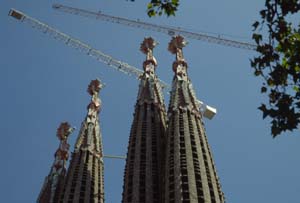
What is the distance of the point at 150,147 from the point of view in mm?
50094

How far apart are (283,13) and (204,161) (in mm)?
34476

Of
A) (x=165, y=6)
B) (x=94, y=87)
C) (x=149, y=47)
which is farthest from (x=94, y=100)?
(x=165, y=6)

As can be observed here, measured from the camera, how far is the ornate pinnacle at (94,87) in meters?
72.6

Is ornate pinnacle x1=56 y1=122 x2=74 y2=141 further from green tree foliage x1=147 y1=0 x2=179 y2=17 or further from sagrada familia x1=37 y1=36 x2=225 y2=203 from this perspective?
green tree foliage x1=147 y1=0 x2=179 y2=17

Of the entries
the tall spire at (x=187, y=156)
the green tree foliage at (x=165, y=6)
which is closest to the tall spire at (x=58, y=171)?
the tall spire at (x=187, y=156)

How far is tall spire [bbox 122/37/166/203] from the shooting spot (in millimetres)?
44969

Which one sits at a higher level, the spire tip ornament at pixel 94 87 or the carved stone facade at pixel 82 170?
the spire tip ornament at pixel 94 87

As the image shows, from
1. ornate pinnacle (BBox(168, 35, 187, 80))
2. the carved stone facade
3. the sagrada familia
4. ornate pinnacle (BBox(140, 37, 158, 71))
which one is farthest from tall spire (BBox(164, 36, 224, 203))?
the carved stone facade

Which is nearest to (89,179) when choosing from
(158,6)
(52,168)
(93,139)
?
(93,139)

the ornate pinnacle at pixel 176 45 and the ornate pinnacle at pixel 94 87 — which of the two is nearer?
the ornate pinnacle at pixel 176 45

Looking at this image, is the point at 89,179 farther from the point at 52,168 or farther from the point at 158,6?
the point at 158,6

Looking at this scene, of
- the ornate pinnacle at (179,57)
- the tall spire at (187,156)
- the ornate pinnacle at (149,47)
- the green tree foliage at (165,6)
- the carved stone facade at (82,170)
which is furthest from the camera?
the ornate pinnacle at (149,47)

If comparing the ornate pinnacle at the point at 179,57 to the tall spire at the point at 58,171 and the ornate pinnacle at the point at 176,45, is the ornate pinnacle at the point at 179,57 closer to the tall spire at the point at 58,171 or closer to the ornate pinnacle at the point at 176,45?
the ornate pinnacle at the point at 176,45

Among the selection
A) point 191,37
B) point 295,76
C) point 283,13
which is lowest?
point 295,76
